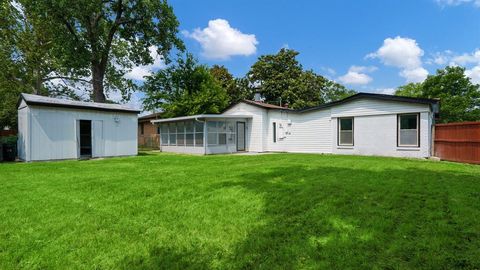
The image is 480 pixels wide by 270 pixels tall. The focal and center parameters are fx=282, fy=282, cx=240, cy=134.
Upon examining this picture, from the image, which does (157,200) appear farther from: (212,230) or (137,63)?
(137,63)

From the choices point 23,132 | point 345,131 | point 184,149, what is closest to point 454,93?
point 345,131

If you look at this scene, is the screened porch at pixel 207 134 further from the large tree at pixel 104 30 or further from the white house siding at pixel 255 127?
the large tree at pixel 104 30

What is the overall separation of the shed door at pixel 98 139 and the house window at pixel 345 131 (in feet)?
40.7

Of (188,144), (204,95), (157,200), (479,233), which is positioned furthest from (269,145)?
(479,233)

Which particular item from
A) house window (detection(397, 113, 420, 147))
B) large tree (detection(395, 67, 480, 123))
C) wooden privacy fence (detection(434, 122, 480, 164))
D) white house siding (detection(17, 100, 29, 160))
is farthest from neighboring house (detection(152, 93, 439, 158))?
large tree (detection(395, 67, 480, 123))

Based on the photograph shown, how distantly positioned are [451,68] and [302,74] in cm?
1877

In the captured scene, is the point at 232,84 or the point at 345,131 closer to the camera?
the point at 345,131

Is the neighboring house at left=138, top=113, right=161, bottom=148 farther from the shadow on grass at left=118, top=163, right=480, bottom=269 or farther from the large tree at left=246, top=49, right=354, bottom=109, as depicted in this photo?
the shadow on grass at left=118, top=163, right=480, bottom=269

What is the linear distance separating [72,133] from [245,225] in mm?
12638

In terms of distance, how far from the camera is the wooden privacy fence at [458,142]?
9.89m

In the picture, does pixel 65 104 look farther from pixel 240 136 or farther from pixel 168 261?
pixel 168 261

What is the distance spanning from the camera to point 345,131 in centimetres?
1505

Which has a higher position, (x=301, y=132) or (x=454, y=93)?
(x=454, y=93)

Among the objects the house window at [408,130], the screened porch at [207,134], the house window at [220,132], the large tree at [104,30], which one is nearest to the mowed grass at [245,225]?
the house window at [408,130]
